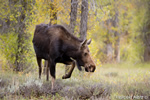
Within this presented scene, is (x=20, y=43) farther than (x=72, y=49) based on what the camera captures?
Yes

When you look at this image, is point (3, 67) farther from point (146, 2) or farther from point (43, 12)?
point (146, 2)

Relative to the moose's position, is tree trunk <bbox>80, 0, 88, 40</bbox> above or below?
above

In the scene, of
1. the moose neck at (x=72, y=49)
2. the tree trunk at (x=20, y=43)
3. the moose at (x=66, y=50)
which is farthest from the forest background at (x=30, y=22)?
the moose neck at (x=72, y=49)

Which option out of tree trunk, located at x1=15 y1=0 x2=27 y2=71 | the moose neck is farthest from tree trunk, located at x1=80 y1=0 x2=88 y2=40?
tree trunk, located at x1=15 y1=0 x2=27 y2=71

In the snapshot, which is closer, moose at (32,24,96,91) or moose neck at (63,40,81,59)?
moose at (32,24,96,91)

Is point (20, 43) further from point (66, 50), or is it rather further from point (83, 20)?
point (66, 50)

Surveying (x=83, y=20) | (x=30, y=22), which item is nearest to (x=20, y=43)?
(x=30, y=22)

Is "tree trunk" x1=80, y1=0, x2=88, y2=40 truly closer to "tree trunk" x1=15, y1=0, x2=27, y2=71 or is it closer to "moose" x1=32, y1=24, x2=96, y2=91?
"moose" x1=32, y1=24, x2=96, y2=91

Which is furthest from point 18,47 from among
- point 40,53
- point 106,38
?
point 106,38

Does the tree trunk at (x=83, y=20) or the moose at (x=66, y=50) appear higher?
the tree trunk at (x=83, y=20)

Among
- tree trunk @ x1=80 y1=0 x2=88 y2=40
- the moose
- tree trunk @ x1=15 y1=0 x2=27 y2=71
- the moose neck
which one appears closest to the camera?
the moose

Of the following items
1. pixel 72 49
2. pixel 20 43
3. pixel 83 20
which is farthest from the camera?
pixel 20 43

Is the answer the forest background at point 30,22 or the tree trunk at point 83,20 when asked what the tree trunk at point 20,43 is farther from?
the tree trunk at point 83,20

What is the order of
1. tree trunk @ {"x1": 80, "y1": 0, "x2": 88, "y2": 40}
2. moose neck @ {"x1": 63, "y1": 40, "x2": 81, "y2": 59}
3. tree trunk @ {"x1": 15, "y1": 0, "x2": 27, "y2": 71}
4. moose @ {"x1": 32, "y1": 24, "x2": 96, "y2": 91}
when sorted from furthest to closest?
tree trunk @ {"x1": 15, "y1": 0, "x2": 27, "y2": 71} → tree trunk @ {"x1": 80, "y1": 0, "x2": 88, "y2": 40} → moose neck @ {"x1": 63, "y1": 40, "x2": 81, "y2": 59} → moose @ {"x1": 32, "y1": 24, "x2": 96, "y2": 91}
